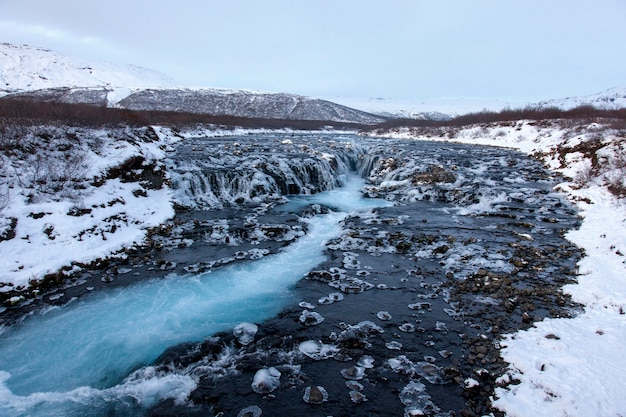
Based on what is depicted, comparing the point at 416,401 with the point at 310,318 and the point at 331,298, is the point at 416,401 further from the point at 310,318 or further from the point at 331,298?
the point at 331,298

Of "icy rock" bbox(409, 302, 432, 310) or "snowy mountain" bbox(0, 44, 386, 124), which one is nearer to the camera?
"icy rock" bbox(409, 302, 432, 310)

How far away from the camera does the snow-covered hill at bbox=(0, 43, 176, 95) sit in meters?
130

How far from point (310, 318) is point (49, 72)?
187 m

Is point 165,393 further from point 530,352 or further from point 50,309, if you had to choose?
point 530,352

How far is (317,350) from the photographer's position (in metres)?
6.09

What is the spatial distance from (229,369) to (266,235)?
259 inches

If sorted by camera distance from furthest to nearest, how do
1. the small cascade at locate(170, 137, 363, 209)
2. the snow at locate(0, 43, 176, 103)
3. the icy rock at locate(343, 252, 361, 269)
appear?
1. the snow at locate(0, 43, 176, 103)
2. the small cascade at locate(170, 137, 363, 209)
3. the icy rock at locate(343, 252, 361, 269)

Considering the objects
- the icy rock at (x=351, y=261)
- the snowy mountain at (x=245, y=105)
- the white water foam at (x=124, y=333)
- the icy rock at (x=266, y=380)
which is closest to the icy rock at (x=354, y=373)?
the icy rock at (x=266, y=380)

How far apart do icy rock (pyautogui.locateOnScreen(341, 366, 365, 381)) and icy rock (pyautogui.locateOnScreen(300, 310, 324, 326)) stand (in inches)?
57.5

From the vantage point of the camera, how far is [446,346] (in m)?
5.98

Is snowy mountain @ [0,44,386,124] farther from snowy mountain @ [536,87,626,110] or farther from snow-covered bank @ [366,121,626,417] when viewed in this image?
snow-covered bank @ [366,121,626,417]

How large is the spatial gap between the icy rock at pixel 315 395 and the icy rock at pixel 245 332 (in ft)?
5.53

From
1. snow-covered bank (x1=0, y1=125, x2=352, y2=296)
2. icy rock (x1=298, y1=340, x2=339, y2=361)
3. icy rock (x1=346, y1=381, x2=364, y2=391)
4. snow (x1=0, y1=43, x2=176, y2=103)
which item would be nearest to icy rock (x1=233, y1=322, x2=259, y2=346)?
icy rock (x1=298, y1=340, x2=339, y2=361)

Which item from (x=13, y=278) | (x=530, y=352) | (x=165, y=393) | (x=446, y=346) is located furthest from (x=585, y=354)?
(x=13, y=278)
